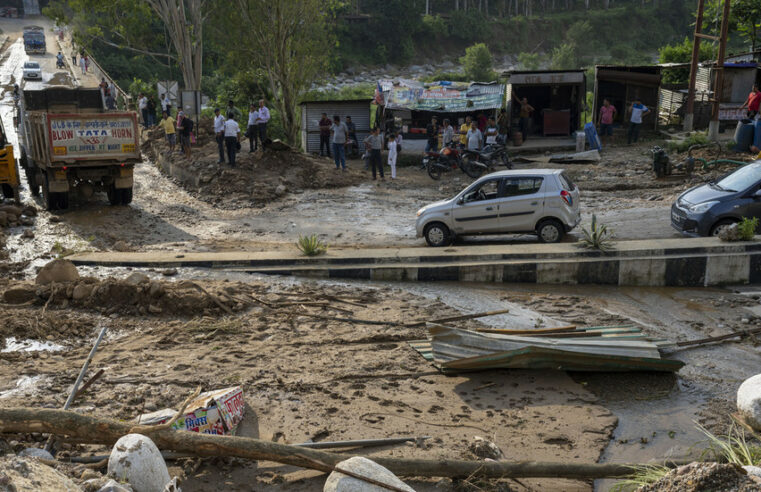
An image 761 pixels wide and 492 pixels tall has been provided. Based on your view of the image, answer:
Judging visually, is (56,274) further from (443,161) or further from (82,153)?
(443,161)

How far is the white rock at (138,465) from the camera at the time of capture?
514 cm

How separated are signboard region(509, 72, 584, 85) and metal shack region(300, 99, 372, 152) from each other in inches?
220

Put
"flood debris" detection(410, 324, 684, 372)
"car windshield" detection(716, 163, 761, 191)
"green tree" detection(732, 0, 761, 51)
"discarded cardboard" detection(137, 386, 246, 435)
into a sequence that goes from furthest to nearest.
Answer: "green tree" detection(732, 0, 761, 51)
"car windshield" detection(716, 163, 761, 191)
"flood debris" detection(410, 324, 684, 372)
"discarded cardboard" detection(137, 386, 246, 435)

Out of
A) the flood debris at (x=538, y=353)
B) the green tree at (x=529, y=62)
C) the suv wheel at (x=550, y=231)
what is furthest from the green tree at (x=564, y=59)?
the flood debris at (x=538, y=353)

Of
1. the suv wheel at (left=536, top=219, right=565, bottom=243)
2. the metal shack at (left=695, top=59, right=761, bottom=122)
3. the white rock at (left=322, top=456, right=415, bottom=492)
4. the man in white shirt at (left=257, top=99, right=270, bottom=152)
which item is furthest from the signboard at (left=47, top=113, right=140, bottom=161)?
the metal shack at (left=695, top=59, right=761, bottom=122)

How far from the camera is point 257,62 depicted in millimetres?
27203

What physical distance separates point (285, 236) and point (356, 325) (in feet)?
20.7

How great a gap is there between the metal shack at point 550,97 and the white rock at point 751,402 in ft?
67.9

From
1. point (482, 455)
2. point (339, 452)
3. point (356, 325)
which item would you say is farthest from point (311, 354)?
point (482, 455)

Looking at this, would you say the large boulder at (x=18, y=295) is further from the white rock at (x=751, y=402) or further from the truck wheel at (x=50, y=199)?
the white rock at (x=751, y=402)

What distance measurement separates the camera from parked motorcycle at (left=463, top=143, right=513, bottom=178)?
21.7 metres

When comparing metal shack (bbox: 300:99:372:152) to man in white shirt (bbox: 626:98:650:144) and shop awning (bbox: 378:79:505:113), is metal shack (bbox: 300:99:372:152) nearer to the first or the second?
shop awning (bbox: 378:79:505:113)

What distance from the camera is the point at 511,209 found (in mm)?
13734

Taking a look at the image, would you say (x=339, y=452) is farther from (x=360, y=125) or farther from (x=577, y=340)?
(x=360, y=125)
